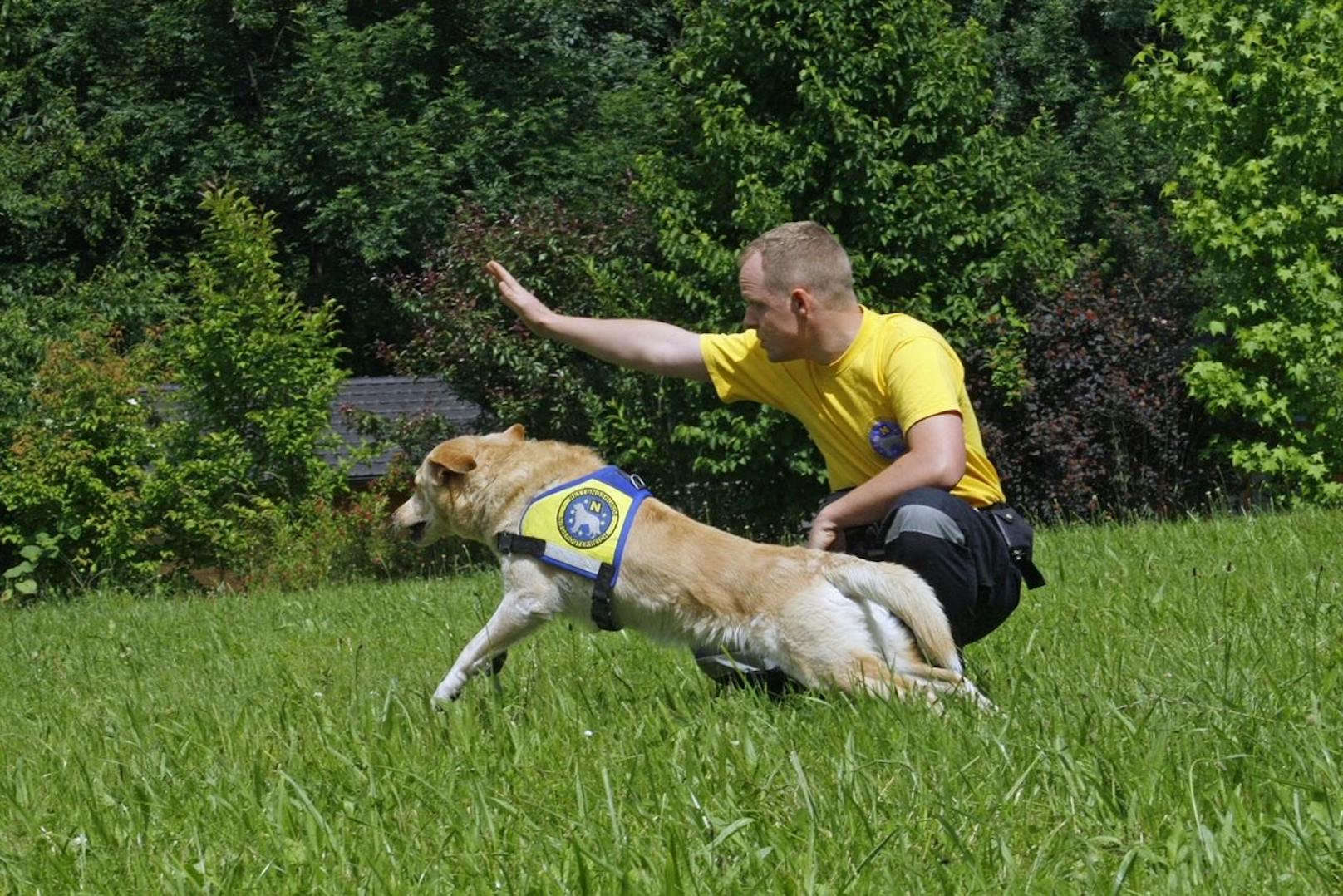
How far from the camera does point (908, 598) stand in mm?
4484

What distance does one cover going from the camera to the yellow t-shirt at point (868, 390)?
4.85 metres

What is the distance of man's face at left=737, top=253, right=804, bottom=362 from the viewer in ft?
16.4

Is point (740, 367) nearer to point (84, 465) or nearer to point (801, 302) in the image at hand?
point (801, 302)

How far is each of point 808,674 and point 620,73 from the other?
23207mm

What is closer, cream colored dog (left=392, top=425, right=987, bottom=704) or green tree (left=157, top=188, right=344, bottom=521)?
cream colored dog (left=392, top=425, right=987, bottom=704)

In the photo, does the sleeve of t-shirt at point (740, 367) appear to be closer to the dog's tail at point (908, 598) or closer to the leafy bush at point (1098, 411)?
the dog's tail at point (908, 598)

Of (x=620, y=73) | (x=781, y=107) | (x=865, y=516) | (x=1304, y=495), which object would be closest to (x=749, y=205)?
(x=781, y=107)

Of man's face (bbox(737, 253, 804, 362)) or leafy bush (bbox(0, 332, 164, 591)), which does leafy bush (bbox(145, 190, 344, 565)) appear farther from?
man's face (bbox(737, 253, 804, 362))

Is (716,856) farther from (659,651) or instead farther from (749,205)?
(749,205)

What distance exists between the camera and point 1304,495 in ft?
41.7

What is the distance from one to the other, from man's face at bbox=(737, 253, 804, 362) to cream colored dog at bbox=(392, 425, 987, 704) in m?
0.66

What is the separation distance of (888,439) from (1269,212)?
8.81m

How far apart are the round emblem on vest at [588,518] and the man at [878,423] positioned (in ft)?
1.87

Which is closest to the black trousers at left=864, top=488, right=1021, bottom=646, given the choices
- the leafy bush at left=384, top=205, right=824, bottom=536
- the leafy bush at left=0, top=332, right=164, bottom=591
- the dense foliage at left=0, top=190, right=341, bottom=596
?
the leafy bush at left=384, top=205, right=824, bottom=536
